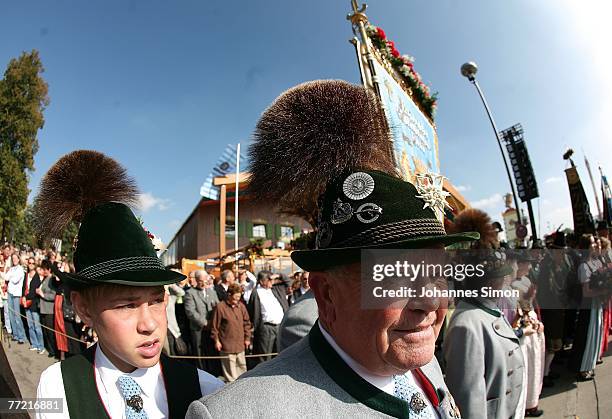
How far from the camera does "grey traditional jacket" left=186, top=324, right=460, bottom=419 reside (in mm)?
1095

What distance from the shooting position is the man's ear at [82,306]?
1.59 meters

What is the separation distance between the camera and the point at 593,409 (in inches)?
196

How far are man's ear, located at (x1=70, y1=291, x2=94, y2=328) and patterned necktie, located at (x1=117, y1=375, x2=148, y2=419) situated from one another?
257 millimetres

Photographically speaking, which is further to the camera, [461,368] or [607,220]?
[607,220]

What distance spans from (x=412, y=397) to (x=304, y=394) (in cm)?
39

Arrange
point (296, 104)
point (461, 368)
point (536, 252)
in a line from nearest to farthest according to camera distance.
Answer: point (296, 104), point (461, 368), point (536, 252)

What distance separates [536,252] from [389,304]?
250 inches

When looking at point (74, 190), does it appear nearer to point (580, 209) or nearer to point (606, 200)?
point (580, 209)

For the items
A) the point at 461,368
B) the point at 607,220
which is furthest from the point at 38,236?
the point at 607,220

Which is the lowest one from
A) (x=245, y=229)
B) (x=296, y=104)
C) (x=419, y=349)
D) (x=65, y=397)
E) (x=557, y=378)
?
(x=557, y=378)

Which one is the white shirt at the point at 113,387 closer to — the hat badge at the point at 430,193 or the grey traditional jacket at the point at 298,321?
the grey traditional jacket at the point at 298,321

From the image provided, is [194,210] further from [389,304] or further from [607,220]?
[389,304]

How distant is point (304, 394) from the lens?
1.16 metres

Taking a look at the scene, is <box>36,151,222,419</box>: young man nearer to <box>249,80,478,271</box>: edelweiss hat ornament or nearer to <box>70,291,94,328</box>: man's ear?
<box>70,291,94,328</box>: man's ear
